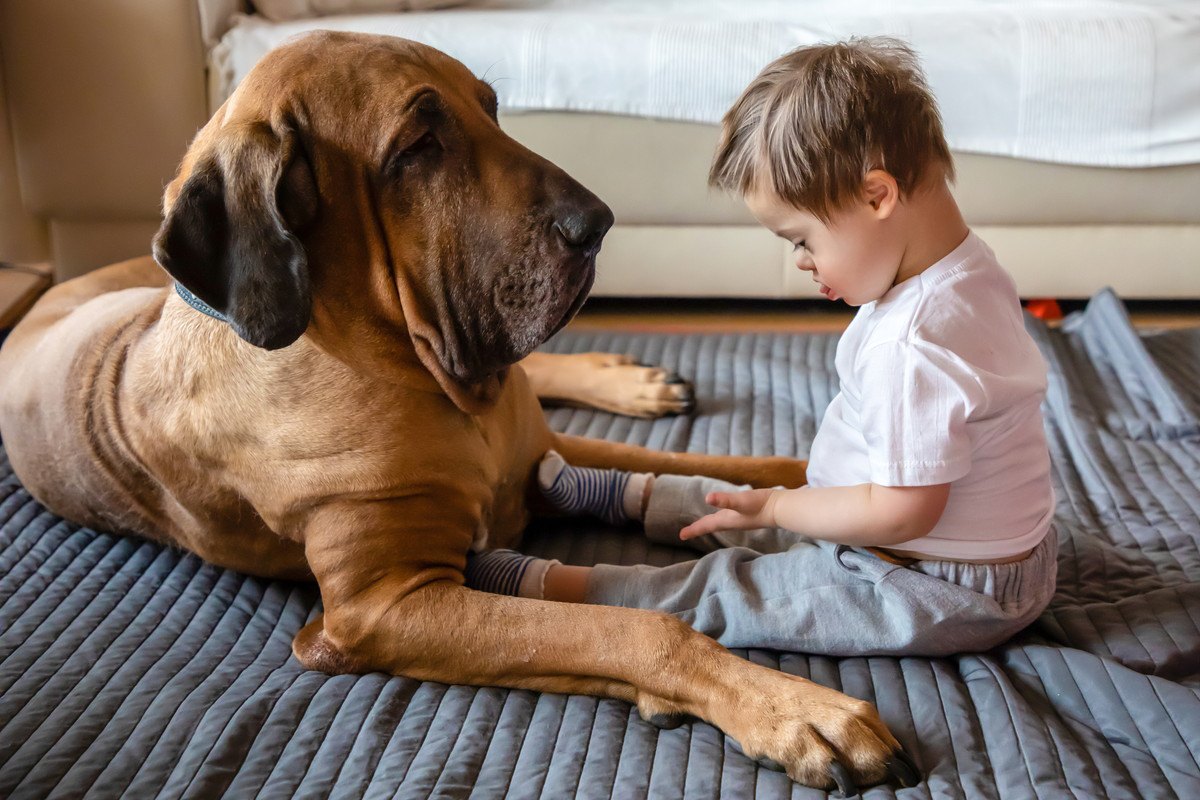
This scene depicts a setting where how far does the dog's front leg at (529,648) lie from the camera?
4.17 ft

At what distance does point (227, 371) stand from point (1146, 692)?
129 cm

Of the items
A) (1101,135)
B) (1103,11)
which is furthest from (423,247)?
(1103,11)

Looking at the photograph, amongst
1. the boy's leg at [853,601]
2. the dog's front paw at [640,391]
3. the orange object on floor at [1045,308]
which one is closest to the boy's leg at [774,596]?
the boy's leg at [853,601]

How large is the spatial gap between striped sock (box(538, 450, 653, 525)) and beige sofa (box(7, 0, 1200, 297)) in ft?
4.75

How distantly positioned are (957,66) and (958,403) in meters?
1.95

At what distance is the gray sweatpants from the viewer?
1.43m

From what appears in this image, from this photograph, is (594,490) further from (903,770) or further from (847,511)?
(903,770)

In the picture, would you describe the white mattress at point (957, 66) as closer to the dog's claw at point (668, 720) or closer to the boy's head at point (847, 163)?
the boy's head at point (847, 163)

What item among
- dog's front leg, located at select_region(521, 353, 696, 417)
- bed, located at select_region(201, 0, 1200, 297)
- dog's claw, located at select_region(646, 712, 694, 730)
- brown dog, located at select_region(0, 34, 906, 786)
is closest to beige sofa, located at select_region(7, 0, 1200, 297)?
bed, located at select_region(201, 0, 1200, 297)

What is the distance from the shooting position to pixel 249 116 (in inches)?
54.7

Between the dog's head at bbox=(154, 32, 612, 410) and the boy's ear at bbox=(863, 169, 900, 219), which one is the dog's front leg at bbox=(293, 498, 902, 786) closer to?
the dog's head at bbox=(154, 32, 612, 410)

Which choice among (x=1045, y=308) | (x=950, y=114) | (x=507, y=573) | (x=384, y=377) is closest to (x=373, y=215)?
(x=384, y=377)

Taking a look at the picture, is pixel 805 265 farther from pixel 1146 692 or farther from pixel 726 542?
pixel 1146 692

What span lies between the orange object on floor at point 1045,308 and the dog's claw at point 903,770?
2307 millimetres
